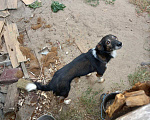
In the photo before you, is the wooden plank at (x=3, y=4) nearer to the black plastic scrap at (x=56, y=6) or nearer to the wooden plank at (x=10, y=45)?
the wooden plank at (x=10, y=45)

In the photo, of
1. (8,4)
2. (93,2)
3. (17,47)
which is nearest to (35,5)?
(8,4)

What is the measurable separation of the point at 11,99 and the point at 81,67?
2.18m

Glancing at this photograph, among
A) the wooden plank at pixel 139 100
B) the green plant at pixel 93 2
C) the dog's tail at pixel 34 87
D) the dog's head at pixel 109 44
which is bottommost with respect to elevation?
the dog's tail at pixel 34 87

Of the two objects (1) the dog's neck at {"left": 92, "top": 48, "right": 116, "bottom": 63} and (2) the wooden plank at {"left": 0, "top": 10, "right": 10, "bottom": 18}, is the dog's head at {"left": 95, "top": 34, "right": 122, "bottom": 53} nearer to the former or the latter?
(1) the dog's neck at {"left": 92, "top": 48, "right": 116, "bottom": 63}

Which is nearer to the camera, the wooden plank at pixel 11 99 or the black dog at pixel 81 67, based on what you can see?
the black dog at pixel 81 67

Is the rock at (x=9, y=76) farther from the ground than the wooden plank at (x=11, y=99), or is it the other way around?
the rock at (x=9, y=76)

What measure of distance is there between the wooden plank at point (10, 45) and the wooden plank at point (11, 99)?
916mm

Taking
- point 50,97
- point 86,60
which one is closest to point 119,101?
point 86,60

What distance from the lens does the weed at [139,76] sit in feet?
14.4

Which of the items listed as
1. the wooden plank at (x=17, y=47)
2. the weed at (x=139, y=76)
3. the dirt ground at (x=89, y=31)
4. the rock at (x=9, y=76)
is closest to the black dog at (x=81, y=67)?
the dirt ground at (x=89, y=31)

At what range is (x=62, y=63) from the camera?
4867 mm

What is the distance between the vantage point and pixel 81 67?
3525 mm

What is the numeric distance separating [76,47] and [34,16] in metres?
2.54

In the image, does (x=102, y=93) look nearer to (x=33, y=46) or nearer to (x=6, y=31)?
(x=33, y=46)
